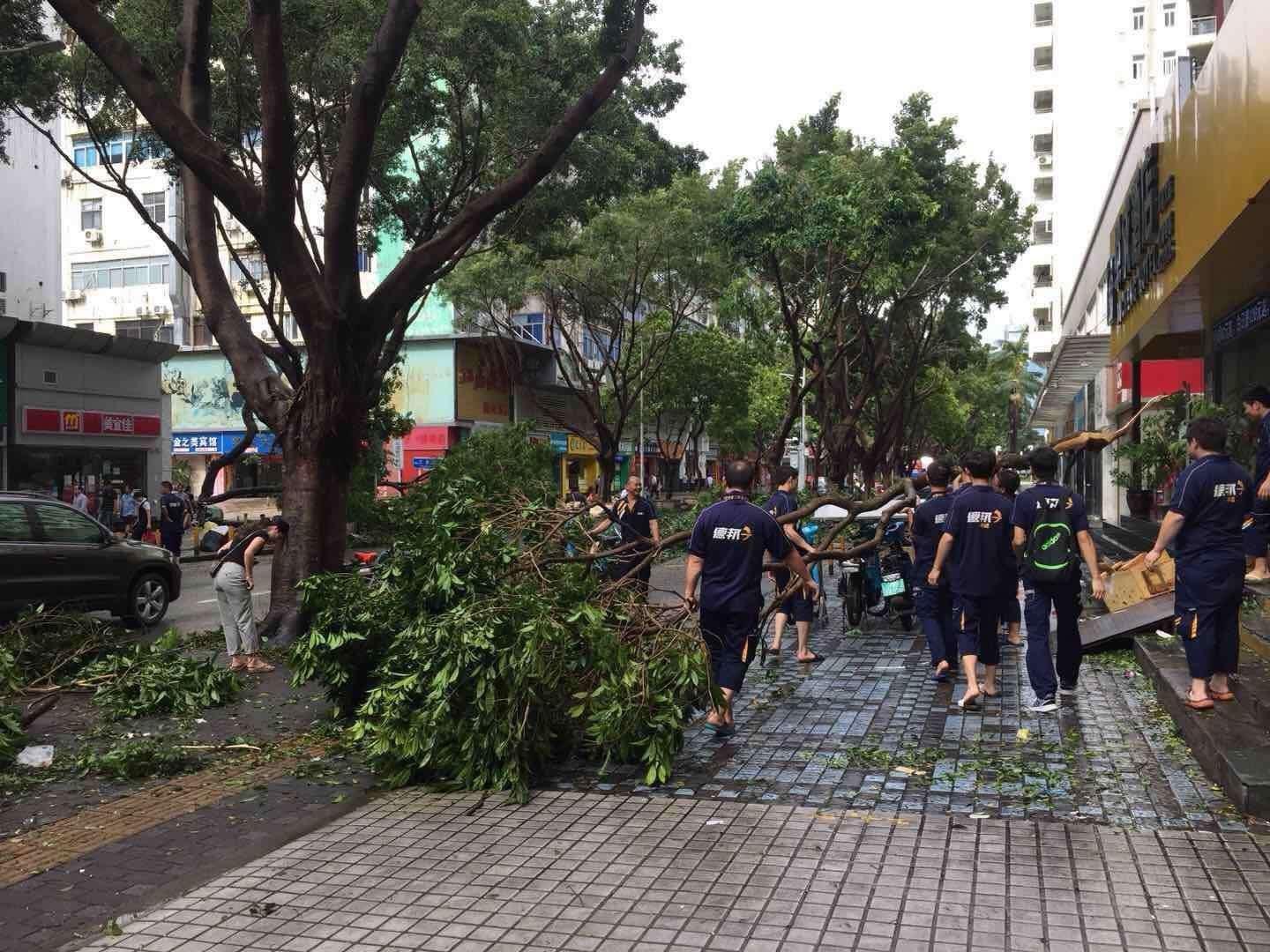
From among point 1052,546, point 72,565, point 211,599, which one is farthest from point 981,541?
point 211,599

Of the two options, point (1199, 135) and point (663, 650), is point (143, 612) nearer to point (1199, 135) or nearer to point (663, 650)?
point (663, 650)

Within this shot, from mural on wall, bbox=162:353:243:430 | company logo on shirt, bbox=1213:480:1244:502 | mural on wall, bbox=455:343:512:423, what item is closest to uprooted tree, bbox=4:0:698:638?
company logo on shirt, bbox=1213:480:1244:502

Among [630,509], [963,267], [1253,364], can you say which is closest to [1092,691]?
[630,509]

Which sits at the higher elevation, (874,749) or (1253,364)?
(1253,364)

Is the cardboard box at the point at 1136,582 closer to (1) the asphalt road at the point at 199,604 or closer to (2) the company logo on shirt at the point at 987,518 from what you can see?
(2) the company logo on shirt at the point at 987,518

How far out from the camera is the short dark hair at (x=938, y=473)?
9648 millimetres

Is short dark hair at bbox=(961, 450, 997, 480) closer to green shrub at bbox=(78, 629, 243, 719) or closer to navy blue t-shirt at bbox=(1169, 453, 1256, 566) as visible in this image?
navy blue t-shirt at bbox=(1169, 453, 1256, 566)

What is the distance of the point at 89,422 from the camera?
29047mm

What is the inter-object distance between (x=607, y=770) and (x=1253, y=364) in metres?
12.1

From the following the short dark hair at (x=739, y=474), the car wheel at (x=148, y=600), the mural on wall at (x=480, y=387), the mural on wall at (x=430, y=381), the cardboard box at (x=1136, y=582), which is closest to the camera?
the short dark hair at (x=739, y=474)

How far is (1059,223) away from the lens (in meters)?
51.4

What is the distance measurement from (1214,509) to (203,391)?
4164 cm

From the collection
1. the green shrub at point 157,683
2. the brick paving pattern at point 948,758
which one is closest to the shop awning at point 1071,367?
the brick paving pattern at point 948,758

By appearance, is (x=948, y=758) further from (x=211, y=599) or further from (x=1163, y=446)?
(x=211, y=599)
